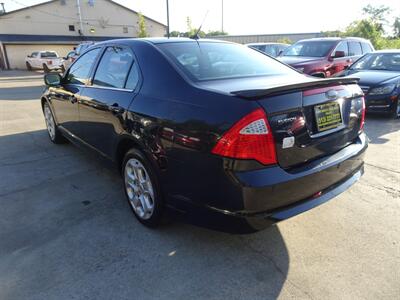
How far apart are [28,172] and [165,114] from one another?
114 inches

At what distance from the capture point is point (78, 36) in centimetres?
3619

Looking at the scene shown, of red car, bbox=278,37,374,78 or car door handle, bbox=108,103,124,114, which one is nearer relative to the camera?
car door handle, bbox=108,103,124,114

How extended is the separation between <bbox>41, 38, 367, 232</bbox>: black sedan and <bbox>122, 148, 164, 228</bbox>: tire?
0.4 inches

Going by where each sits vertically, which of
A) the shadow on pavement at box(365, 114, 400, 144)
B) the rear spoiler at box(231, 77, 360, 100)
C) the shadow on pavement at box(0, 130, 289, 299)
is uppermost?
the rear spoiler at box(231, 77, 360, 100)

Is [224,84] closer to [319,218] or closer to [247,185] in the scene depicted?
[247,185]

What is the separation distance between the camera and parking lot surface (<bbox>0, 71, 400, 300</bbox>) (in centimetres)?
225

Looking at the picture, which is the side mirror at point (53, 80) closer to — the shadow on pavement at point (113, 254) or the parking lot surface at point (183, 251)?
the parking lot surface at point (183, 251)

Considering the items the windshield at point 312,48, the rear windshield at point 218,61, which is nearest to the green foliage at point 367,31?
the windshield at point 312,48

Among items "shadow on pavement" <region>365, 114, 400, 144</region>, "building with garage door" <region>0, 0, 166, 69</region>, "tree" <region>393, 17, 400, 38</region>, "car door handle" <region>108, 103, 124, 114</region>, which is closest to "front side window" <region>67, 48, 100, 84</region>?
"car door handle" <region>108, 103, 124, 114</region>

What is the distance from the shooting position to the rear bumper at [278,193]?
82.4 inches

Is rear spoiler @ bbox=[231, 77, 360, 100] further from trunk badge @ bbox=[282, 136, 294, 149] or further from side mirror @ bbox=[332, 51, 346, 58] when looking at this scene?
side mirror @ bbox=[332, 51, 346, 58]

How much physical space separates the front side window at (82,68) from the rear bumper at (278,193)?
8.65ft

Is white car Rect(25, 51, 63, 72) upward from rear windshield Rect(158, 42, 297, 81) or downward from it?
downward

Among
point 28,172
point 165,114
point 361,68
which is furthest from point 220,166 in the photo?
point 361,68
